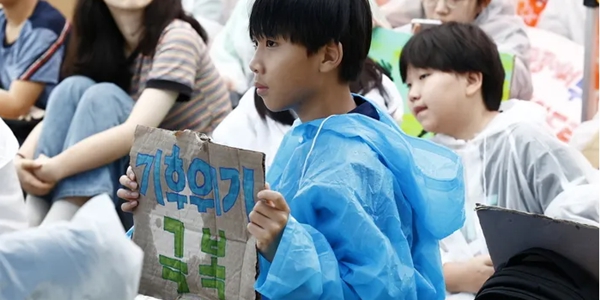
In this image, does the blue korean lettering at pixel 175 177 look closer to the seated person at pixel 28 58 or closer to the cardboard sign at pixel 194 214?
the cardboard sign at pixel 194 214

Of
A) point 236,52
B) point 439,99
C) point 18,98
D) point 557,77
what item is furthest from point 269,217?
point 557,77

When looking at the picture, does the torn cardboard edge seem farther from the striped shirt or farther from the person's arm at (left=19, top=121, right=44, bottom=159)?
the person's arm at (left=19, top=121, right=44, bottom=159)

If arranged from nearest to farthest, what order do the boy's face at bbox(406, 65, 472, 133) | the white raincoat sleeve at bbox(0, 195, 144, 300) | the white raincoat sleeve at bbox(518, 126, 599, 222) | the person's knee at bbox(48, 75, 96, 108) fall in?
the white raincoat sleeve at bbox(0, 195, 144, 300), the white raincoat sleeve at bbox(518, 126, 599, 222), the boy's face at bbox(406, 65, 472, 133), the person's knee at bbox(48, 75, 96, 108)

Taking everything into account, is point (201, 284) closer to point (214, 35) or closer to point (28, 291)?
point (28, 291)

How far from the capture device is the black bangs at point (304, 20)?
139 cm

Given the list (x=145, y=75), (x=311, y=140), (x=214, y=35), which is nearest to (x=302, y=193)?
(x=311, y=140)

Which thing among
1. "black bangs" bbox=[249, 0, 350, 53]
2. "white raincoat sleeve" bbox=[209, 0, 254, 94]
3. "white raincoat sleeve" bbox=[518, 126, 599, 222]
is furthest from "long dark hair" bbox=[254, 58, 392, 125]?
"black bangs" bbox=[249, 0, 350, 53]

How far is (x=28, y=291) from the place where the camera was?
3.30ft

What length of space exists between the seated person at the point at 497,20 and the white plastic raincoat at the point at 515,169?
761 mm

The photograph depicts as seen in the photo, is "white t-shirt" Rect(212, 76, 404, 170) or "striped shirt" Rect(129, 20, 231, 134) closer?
"white t-shirt" Rect(212, 76, 404, 170)

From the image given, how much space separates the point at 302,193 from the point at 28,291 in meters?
0.43

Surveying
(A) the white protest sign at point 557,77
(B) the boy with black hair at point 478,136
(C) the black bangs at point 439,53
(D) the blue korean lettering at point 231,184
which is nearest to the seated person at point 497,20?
(A) the white protest sign at point 557,77

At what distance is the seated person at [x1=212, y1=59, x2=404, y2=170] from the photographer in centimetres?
233

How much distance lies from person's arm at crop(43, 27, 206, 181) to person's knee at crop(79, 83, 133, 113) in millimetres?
54
